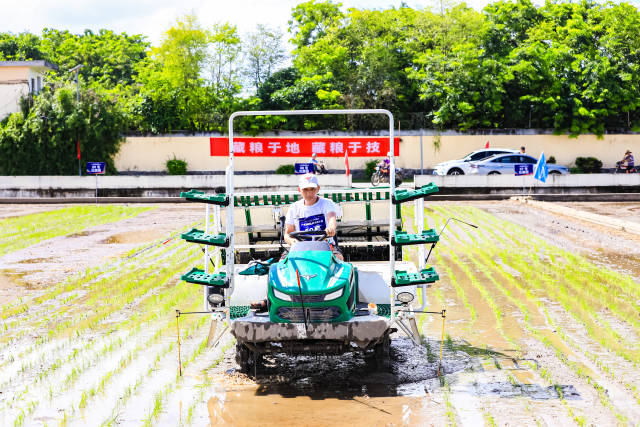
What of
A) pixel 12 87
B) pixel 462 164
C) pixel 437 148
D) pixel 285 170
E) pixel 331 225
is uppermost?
pixel 12 87

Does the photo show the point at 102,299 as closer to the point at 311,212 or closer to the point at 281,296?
the point at 311,212

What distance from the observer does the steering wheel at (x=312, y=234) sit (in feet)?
22.2

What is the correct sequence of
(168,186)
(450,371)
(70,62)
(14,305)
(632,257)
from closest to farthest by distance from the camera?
(450,371)
(14,305)
(632,257)
(168,186)
(70,62)

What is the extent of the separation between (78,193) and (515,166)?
62.9 feet

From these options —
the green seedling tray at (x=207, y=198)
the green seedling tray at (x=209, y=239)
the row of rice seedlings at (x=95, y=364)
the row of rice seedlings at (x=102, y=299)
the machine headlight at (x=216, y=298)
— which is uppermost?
the green seedling tray at (x=207, y=198)

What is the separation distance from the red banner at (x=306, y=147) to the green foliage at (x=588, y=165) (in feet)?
117

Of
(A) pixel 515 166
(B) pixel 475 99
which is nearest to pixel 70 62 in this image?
(B) pixel 475 99

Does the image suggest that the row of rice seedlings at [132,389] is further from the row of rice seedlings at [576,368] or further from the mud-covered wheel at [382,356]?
the row of rice seedlings at [576,368]

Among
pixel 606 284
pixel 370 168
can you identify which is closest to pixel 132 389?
pixel 606 284

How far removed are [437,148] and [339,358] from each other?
113 feet

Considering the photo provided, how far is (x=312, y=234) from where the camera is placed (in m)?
6.89

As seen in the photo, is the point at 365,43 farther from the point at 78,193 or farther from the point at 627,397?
the point at 627,397

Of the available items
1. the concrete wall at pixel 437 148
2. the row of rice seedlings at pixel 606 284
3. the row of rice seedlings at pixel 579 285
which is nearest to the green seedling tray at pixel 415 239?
the row of rice seedlings at pixel 579 285

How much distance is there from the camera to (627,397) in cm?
613
